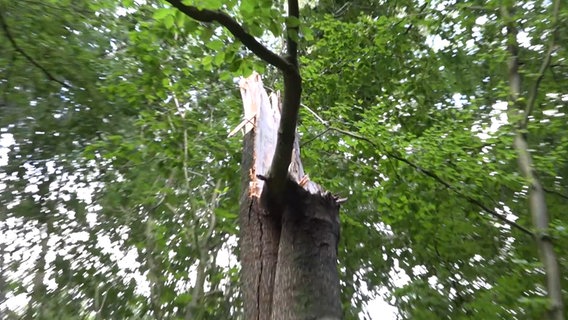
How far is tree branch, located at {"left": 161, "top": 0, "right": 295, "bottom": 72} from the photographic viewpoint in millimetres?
2225

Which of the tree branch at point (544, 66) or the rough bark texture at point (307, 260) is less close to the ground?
the tree branch at point (544, 66)

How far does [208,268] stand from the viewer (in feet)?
27.6

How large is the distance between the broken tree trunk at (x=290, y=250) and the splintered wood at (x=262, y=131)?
1cm

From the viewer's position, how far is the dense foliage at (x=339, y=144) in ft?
16.2

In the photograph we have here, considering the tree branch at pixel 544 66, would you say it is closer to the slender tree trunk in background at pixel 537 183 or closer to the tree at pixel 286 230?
the slender tree trunk in background at pixel 537 183

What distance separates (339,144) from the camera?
5.60 meters

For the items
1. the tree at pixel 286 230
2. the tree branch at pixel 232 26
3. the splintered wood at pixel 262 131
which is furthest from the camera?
the splintered wood at pixel 262 131

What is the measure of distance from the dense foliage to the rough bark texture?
200cm

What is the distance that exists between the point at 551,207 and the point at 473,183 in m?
1.46

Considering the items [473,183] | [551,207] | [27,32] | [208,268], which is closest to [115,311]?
[208,268]

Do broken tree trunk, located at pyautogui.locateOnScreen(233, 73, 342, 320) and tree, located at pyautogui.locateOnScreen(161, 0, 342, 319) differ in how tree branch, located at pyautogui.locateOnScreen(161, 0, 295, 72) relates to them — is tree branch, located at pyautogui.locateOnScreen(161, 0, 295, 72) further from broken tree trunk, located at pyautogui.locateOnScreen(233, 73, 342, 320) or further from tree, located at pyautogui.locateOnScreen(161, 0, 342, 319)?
broken tree trunk, located at pyautogui.locateOnScreen(233, 73, 342, 320)

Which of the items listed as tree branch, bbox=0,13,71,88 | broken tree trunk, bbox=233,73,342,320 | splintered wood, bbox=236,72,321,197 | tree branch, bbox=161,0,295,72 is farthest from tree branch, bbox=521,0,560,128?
tree branch, bbox=0,13,71,88

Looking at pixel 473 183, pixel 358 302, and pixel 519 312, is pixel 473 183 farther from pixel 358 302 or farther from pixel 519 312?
pixel 358 302

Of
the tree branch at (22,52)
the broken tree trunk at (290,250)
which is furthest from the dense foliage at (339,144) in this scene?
the broken tree trunk at (290,250)
